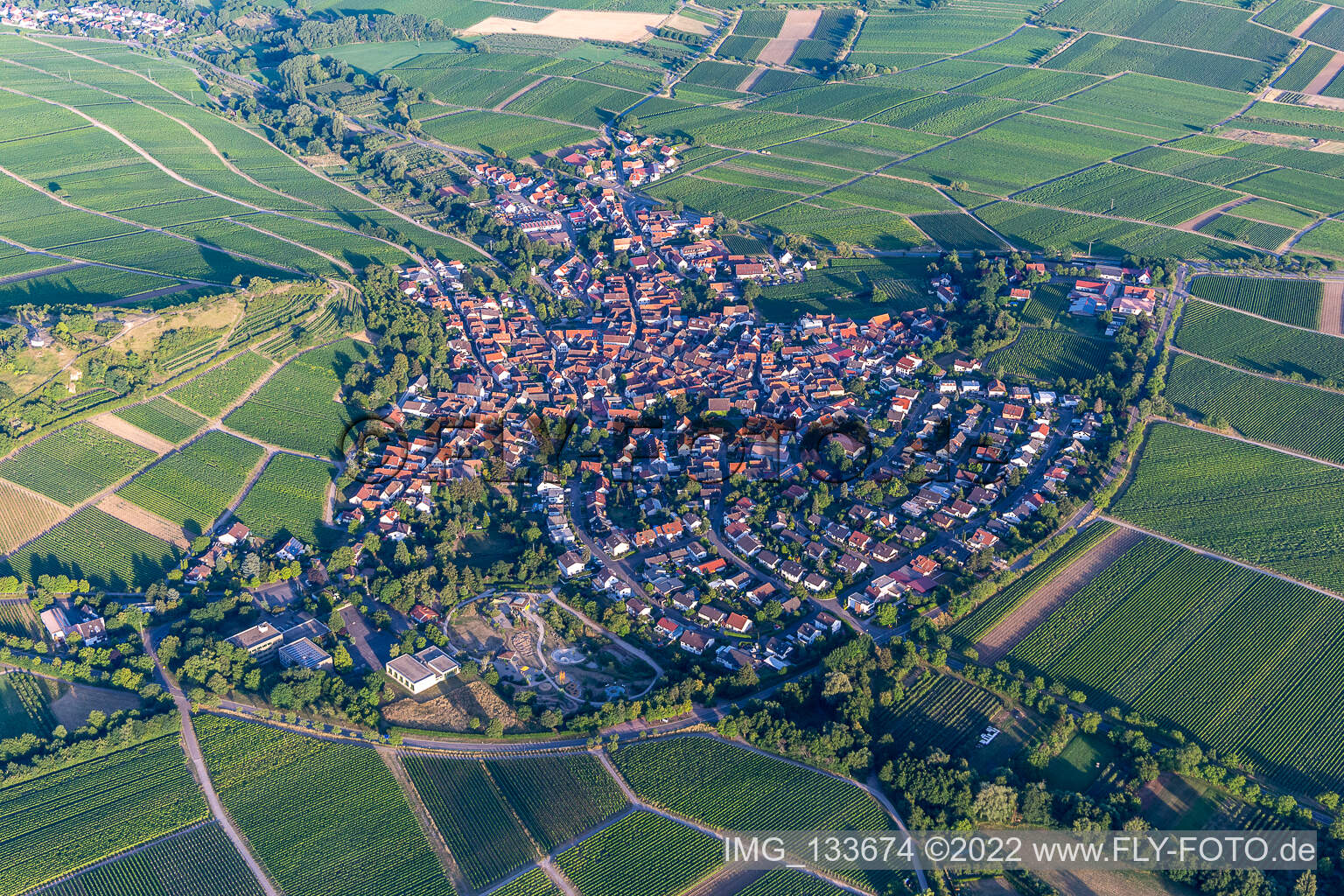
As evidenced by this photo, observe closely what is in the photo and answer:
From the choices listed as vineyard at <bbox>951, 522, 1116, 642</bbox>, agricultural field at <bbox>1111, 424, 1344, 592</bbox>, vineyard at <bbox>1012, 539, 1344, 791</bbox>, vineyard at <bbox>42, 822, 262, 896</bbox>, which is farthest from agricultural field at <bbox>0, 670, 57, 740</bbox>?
agricultural field at <bbox>1111, 424, 1344, 592</bbox>

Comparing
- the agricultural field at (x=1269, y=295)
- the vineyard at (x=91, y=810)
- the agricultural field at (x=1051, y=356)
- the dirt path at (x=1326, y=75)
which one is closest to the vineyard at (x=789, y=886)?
the vineyard at (x=91, y=810)

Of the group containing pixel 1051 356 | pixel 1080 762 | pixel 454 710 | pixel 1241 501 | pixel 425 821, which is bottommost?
pixel 425 821

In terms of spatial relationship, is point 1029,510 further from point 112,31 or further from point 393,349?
point 112,31

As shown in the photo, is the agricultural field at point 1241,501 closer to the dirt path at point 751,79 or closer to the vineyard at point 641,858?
the vineyard at point 641,858

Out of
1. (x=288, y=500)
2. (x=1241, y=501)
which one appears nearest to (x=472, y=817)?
(x=288, y=500)

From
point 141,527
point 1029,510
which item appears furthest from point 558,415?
point 1029,510

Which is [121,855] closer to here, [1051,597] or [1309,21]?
[1051,597]

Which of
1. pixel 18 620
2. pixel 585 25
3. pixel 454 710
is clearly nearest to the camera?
pixel 454 710
